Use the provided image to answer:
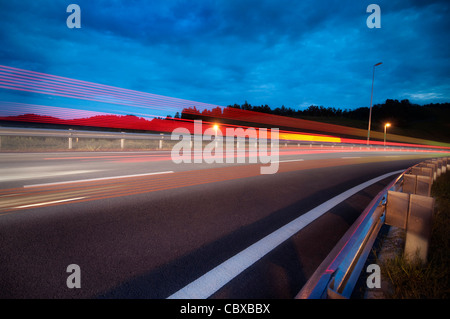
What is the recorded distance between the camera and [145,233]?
2932mm

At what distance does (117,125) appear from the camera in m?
14.6

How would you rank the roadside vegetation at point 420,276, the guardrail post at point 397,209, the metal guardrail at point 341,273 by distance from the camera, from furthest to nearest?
the guardrail post at point 397,209 < the roadside vegetation at point 420,276 < the metal guardrail at point 341,273

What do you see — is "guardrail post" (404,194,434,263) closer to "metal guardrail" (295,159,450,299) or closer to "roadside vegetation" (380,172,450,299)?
"roadside vegetation" (380,172,450,299)

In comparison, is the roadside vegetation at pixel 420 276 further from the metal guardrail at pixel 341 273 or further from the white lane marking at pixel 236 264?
the white lane marking at pixel 236 264

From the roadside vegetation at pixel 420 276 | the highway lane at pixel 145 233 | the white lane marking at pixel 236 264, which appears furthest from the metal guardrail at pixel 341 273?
the white lane marking at pixel 236 264

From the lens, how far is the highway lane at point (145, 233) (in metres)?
1.95

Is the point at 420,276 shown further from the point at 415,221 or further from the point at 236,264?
the point at 236,264

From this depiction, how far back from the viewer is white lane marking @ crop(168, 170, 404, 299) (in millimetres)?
1834

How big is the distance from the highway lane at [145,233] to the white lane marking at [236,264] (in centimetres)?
8

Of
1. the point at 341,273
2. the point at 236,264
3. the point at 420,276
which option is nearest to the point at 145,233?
the point at 236,264

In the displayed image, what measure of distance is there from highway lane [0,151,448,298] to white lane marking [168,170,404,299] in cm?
8
